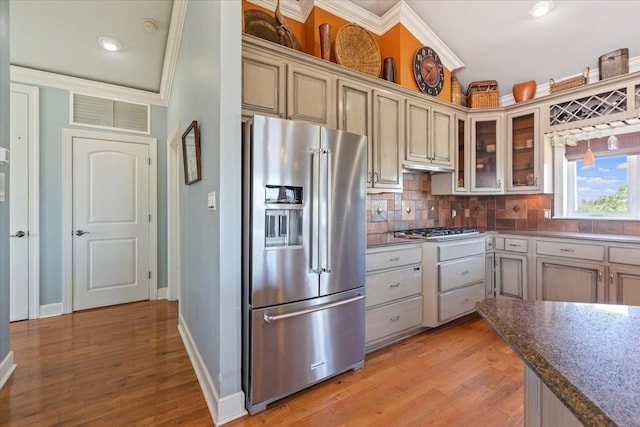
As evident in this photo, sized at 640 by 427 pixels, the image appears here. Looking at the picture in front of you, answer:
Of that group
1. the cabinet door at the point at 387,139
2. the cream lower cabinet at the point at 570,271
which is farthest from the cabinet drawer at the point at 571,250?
the cabinet door at the point at 387,139

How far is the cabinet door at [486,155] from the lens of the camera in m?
3.20

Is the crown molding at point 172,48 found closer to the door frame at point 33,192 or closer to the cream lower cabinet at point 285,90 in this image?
the cream lower cabinet at point 285,90

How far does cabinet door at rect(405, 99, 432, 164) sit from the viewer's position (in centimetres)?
272

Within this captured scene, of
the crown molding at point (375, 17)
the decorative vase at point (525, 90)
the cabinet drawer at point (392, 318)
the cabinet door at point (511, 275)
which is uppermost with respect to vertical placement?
the crown molding at point (375, 17)

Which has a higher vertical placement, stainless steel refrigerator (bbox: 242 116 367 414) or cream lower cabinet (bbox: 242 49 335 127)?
cream lower cabinet (bbox: 242 49 335 127)

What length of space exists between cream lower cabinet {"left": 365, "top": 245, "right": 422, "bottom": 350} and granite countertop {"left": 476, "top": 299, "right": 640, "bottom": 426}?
1.28 meters

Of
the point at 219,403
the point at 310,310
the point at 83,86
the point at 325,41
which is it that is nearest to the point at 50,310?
the point at 83,86

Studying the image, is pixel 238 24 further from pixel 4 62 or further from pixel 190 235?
pixel 4 62

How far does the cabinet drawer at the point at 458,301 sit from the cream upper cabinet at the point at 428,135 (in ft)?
4.09

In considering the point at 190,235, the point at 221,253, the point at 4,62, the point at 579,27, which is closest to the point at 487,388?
the point at 221,253

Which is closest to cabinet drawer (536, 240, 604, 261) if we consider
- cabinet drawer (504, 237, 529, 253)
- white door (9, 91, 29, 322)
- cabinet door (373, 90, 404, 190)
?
cabinet drawer (504, 237, 529, 253)

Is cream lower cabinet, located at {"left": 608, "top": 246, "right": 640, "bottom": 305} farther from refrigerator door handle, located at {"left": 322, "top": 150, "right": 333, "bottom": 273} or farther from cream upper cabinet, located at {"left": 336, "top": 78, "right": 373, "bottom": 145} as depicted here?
refrigerator door handle, located at {"left": 322, "top": 150, "right": 333, "bottom": 273}

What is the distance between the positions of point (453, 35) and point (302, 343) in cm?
324

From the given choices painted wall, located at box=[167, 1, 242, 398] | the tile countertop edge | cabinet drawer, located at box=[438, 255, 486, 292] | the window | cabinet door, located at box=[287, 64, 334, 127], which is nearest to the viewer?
the tile countertop edge
